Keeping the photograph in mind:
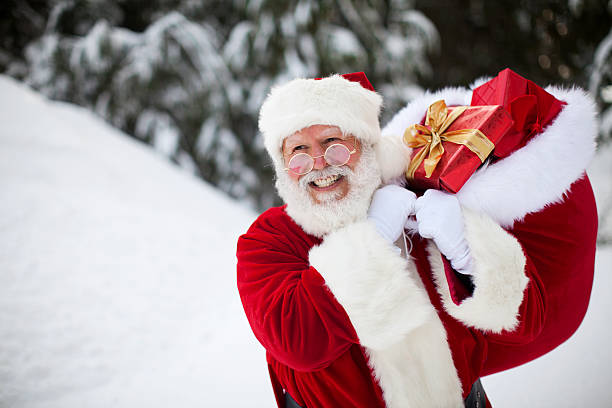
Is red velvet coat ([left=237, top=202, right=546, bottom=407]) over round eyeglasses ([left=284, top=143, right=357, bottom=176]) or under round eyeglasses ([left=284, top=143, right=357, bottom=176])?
under

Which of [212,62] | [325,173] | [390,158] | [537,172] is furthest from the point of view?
[212,62]

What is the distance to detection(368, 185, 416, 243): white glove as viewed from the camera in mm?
1021

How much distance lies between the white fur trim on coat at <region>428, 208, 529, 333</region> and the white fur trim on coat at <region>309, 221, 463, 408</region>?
12 cm

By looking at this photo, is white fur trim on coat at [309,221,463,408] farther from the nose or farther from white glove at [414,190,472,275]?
the nose

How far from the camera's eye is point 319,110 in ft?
3.73

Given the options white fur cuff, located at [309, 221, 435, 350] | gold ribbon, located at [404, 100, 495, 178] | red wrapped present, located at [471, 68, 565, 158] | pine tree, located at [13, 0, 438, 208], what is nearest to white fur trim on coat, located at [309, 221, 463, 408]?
white fur cuff, located at [309, 221, 435, 350]

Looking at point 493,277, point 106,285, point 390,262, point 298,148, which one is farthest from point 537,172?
point 106,285

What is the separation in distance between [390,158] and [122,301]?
199 cm

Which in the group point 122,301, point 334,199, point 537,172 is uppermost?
point 122,301

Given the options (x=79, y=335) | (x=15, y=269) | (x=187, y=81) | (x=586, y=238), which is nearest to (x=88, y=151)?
(x=15, y=269)

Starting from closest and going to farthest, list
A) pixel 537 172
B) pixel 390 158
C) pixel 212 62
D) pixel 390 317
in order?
pixel 390 317 → pixel 537 172 → pixel 390 158 → pixel 212 62

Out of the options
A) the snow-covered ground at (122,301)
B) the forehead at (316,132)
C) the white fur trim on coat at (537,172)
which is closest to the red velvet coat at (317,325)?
the white fur trim on coat at (537,172)

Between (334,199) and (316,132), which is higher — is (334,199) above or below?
below

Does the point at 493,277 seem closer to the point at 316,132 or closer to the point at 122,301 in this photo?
the point at 316,132
